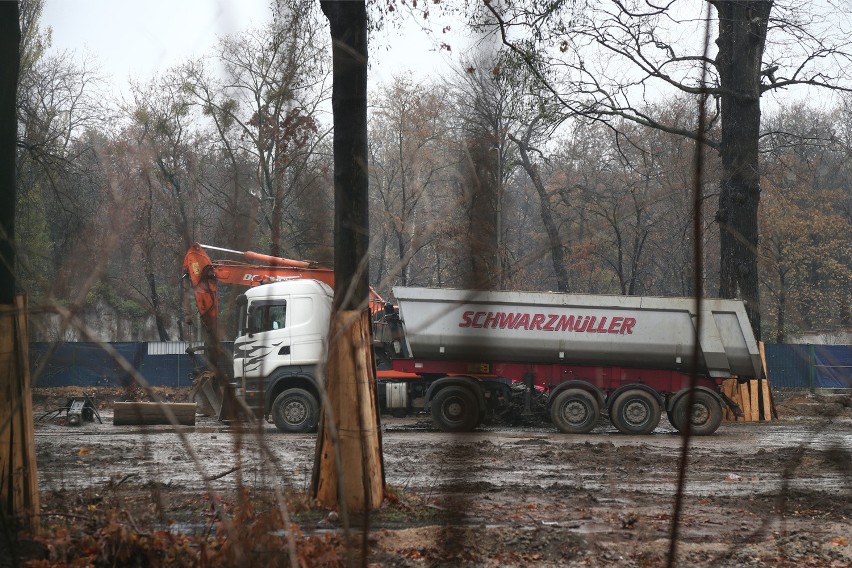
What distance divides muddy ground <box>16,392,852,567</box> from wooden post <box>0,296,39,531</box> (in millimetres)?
168

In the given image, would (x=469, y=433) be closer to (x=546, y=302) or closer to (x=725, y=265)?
(x=546, y=302)

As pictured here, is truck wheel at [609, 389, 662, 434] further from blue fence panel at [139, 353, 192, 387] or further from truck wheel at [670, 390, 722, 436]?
blue fence panel at [139, 353, 192, 387]

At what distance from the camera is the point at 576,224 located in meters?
1.48

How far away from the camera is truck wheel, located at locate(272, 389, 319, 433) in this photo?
639 inches

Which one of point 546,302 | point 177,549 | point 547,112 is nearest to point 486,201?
point 177,549

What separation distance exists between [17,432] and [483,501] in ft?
14.2

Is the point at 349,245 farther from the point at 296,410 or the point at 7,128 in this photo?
the point at 296,410

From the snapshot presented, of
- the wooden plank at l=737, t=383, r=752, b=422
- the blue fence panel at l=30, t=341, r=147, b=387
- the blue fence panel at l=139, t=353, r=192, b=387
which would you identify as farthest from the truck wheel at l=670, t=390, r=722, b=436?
the blue fence panel at l=139, t=353, r=192, b=387

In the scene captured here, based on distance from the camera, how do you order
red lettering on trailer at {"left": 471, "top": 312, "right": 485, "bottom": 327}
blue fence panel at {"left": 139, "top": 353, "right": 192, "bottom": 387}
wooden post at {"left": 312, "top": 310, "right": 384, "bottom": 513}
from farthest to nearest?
blue fence panel at {"left": 139, "top": 353, "right": 192, "bottom": 387} → wooden post at {"left": 312, "top": 310, "right": 384, "bottom": 513} → red lettering on trailer at {"left": 471, "top": 312, "right": 485, "bottom": 327}

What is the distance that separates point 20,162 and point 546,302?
31.8ft

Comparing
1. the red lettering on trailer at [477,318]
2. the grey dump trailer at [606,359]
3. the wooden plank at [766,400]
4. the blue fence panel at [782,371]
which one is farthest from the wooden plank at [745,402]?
the red lettering on trailer at [477,318]

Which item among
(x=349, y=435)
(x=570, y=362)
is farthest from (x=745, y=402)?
(x=349, y=435)

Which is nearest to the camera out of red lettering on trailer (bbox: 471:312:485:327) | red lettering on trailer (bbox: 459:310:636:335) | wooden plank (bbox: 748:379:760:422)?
red lettering on trailer (bbox: 471:312:485:327)

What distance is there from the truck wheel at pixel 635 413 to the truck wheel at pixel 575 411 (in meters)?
0.39
